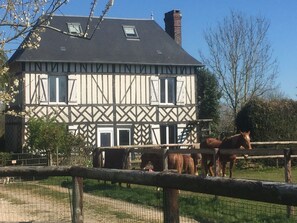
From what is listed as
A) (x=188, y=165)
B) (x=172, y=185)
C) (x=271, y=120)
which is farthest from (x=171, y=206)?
(x=271, y=120)

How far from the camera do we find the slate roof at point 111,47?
99.2ft

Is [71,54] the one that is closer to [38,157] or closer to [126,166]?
[38,157]

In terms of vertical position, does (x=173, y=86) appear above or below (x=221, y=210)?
above

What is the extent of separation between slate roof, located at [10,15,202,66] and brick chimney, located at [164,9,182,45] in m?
1.08

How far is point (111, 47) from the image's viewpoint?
32.6 meters

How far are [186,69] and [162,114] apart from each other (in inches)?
126

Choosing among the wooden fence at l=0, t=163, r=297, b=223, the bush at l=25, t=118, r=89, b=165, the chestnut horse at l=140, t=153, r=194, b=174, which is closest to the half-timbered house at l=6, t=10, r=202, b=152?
the bush at l=25, t=118, r=89, b=165

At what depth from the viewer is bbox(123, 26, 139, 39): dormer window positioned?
3416 cm

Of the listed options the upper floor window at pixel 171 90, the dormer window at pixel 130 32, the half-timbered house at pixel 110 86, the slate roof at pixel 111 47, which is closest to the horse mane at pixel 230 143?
the half-timbered house at pixel 110 86

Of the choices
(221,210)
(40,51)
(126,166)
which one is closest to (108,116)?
(40,51)

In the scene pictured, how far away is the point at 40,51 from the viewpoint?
30.0 meters

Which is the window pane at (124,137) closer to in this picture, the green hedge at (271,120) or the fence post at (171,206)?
the green hedge at (271,120)

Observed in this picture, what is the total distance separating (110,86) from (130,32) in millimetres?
5050

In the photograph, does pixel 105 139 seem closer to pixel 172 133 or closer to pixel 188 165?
pixel 172 133
